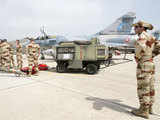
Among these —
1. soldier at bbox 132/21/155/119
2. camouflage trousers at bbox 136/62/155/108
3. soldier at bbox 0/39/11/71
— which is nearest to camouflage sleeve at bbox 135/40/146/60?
soldier at bbox 132/21/155/119

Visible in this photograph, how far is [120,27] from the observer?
71.9ft

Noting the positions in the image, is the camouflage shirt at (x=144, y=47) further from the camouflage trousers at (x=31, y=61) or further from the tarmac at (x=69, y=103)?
the camouflage trousers at (x=31, y=61)

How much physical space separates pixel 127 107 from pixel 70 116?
1359mm

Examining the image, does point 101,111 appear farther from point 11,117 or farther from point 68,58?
point 68,58

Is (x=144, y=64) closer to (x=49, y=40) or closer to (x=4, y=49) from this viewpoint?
(x=4, y=49)

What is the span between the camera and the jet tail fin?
21891 millimetres

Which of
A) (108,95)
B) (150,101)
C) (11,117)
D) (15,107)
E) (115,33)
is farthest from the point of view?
(115,33)

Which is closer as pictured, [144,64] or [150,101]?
[144,64]

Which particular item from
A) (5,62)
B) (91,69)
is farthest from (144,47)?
(5,62)

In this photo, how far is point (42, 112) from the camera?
97.8 inches

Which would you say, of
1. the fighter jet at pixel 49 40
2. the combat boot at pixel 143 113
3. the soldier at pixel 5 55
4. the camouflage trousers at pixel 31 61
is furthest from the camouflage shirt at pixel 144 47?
the fighter jet at pixel 49 40

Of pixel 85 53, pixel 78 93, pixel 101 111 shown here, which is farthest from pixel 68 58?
pixel 101 111

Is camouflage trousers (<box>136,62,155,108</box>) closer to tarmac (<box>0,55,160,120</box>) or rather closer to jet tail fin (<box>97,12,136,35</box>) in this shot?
tarmac (<box>0,55,160,120</box>)

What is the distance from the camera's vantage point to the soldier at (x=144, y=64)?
2275 mm
